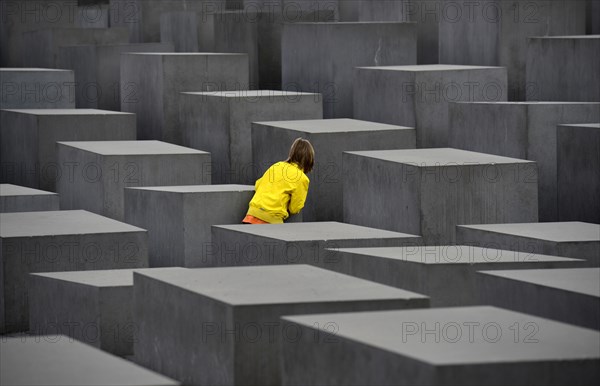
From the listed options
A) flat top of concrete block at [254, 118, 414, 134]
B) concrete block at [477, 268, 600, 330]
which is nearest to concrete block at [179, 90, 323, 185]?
flat top of concrete block at [254, 118, 414, 134]

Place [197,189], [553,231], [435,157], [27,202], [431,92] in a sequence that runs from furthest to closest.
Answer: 1. [431,92]
2. [27,202]
3. [197,189]
4. [435,157]
5. [553,231]

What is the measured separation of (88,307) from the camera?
790 cm

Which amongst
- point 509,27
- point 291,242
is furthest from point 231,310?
point 509,27

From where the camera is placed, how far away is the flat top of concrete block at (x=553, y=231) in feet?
26.8

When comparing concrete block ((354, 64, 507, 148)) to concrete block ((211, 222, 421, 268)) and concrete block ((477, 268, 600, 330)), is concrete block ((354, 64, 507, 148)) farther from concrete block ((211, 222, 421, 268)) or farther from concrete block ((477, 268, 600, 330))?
concrete block ((477, 268, 600, 330))

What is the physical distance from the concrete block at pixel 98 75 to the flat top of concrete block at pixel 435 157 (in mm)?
6711

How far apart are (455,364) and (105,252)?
4.59m

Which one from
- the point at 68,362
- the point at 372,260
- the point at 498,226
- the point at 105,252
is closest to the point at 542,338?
the point at 68,362

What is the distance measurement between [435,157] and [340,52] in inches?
165

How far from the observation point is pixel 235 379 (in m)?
6.15

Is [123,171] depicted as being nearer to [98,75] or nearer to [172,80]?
[172,80]

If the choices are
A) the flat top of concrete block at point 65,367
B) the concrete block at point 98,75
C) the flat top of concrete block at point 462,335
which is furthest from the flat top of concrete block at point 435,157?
the concrete block at point 98,75

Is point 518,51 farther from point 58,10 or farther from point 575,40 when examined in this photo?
point 58,10

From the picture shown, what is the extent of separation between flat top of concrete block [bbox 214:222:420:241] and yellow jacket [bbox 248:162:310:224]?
1.01m
